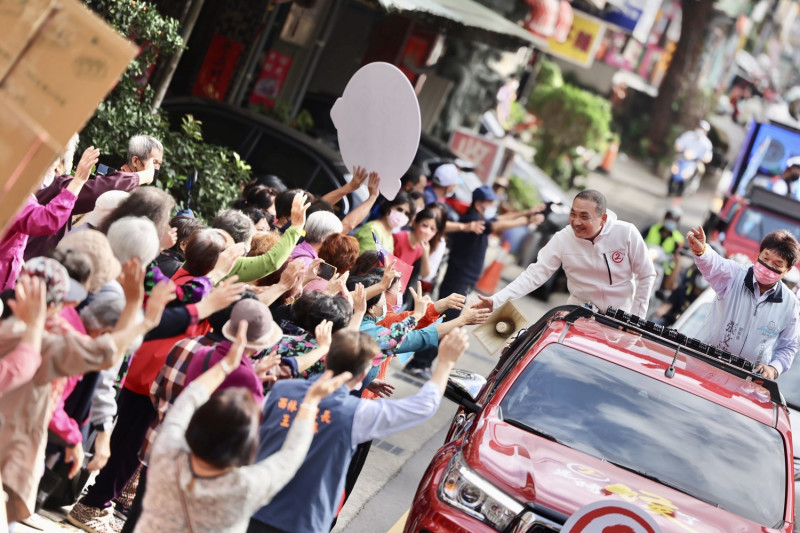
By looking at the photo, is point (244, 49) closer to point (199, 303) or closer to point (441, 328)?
point (441, 328)

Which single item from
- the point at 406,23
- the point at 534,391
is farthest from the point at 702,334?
the point at 406,23

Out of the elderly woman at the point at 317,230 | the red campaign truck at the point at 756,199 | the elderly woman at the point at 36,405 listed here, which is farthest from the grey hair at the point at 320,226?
the red campaign truck at the point at 756,199

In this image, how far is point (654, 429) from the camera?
6.19m

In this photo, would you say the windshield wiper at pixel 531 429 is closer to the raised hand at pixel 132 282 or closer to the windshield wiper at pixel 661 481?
the windshield wiper at pixel 661 481

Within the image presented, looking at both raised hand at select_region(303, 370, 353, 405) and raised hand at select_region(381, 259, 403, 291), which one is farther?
raised hand at select_region(381, 259, 403, 291)

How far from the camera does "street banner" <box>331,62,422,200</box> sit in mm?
8047

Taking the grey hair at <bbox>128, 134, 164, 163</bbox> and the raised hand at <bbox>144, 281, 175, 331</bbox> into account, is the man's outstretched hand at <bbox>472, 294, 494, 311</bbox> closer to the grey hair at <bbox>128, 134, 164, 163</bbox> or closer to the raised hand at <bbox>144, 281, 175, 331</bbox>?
the grey hair at <bbox>128, 134, 164, 163</bbox>

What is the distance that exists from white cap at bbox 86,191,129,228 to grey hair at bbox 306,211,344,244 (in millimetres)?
1671

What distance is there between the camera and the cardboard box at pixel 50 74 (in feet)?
12.9

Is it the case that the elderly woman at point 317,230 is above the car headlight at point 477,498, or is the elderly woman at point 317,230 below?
above

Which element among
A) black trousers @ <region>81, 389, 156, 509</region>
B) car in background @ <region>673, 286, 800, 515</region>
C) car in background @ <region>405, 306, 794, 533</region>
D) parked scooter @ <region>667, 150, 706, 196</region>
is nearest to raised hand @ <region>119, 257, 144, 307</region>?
black trousers @ <region>81, 389, 156, 509</region>

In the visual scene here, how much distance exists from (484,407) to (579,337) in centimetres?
84

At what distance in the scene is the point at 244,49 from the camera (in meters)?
15.4

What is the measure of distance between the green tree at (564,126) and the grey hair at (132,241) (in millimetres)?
26911
